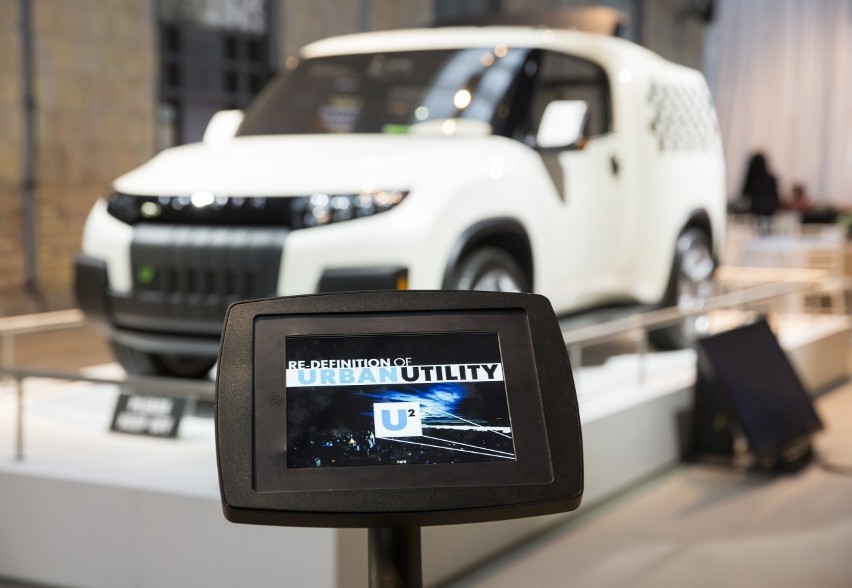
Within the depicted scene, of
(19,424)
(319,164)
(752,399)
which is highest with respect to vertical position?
(319,164)

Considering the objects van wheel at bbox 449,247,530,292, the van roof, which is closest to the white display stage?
van wheel at bbox 449,247,530,292

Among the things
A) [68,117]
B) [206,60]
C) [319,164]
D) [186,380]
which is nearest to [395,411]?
[319,164]

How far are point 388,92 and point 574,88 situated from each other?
1578 mm

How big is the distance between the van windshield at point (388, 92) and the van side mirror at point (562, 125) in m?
0.16

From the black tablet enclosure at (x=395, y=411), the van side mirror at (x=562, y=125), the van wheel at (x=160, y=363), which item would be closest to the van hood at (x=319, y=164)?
the van side mirror at (x=562, y=125)

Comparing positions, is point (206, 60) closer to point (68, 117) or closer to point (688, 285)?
point (68, 117)

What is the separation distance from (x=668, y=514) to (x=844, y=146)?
47.3 ft

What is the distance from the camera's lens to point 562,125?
14.8ft

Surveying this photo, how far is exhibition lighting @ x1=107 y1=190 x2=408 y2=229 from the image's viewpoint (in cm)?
375

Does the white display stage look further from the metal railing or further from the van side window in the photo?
the van side window

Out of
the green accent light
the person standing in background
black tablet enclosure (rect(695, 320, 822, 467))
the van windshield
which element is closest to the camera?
the green accent light

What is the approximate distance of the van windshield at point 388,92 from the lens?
455cm

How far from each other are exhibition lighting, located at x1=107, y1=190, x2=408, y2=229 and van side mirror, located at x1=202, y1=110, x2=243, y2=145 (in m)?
0.97

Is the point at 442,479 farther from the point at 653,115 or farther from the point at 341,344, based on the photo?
the point at 653,115
